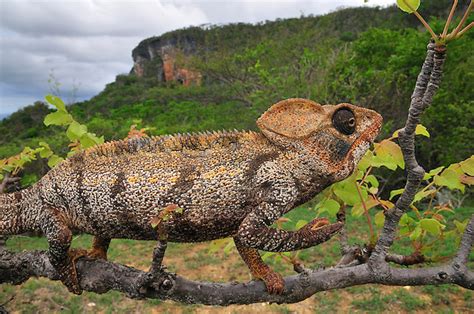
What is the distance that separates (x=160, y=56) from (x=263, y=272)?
68339 mm

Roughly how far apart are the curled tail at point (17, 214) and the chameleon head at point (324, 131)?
49.9 inches

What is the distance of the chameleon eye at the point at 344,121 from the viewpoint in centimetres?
188

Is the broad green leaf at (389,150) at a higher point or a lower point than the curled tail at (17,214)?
higher

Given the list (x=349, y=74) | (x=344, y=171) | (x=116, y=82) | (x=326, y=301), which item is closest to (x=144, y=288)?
(x=344, y=171)

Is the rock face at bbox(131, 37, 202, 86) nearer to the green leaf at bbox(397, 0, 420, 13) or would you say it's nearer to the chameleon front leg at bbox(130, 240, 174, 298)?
the chameleon front leg at bbox(130, 240, 174, 298)

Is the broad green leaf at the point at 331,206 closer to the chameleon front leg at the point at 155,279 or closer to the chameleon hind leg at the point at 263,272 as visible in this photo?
the chameleon hind leg at the point at 263,272

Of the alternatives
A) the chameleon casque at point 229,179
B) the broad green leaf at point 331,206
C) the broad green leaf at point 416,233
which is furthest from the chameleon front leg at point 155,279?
the broad green leaf at point 416,233

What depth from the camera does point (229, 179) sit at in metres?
1.82

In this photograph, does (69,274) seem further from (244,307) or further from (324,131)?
(244,307)

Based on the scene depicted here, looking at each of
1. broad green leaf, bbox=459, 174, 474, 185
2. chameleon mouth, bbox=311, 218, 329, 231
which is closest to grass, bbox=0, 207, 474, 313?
chameleon mouth, bbox=311, 218, 329, 231

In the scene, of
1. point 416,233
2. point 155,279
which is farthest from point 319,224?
point 155,279

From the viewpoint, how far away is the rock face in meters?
58.8

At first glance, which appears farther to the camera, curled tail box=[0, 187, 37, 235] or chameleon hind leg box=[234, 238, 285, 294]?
curled tail box=[0, 187, 37, 235]

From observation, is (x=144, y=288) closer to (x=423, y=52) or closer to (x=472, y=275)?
(x=472, y=275)
